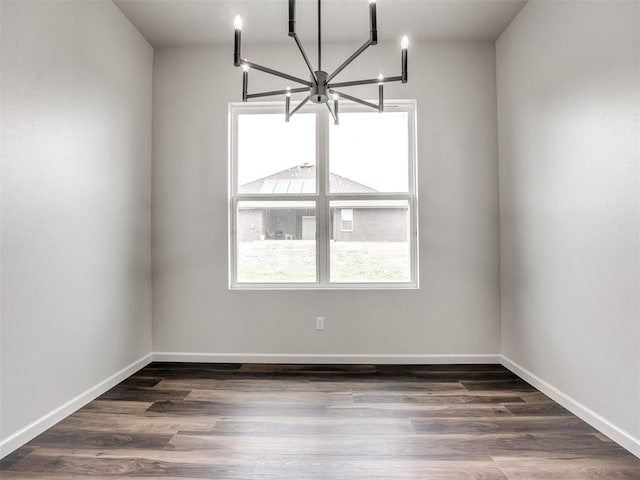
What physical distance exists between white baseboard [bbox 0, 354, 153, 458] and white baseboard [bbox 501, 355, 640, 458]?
10.2ft

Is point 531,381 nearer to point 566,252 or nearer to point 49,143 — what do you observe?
point 566,252

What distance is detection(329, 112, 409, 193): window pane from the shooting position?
318cm

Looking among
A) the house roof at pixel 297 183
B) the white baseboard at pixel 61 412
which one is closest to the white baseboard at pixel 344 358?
the white baseboard at pixel 61 412

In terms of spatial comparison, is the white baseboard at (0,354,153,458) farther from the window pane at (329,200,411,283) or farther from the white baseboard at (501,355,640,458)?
the white baseboard at (501,355,640,458)

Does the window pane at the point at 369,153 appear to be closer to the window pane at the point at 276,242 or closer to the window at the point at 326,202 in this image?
the window at the point at 326,202

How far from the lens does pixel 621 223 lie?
182 cm

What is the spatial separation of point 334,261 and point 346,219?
40 cm

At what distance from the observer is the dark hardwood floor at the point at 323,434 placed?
5.38ft

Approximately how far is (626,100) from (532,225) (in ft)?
3.27

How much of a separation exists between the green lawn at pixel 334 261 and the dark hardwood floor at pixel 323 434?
861mm

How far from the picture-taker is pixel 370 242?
318 cm

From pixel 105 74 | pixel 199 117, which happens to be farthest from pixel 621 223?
pixel 105 74

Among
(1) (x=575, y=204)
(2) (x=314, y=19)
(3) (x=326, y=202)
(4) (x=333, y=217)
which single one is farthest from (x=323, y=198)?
(1) (x=575, y=204)

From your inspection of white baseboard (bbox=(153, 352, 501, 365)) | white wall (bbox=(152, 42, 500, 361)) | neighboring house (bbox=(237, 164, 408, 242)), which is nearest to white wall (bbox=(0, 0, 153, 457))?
white wall (bbox=(152, 42, 500, 361))
